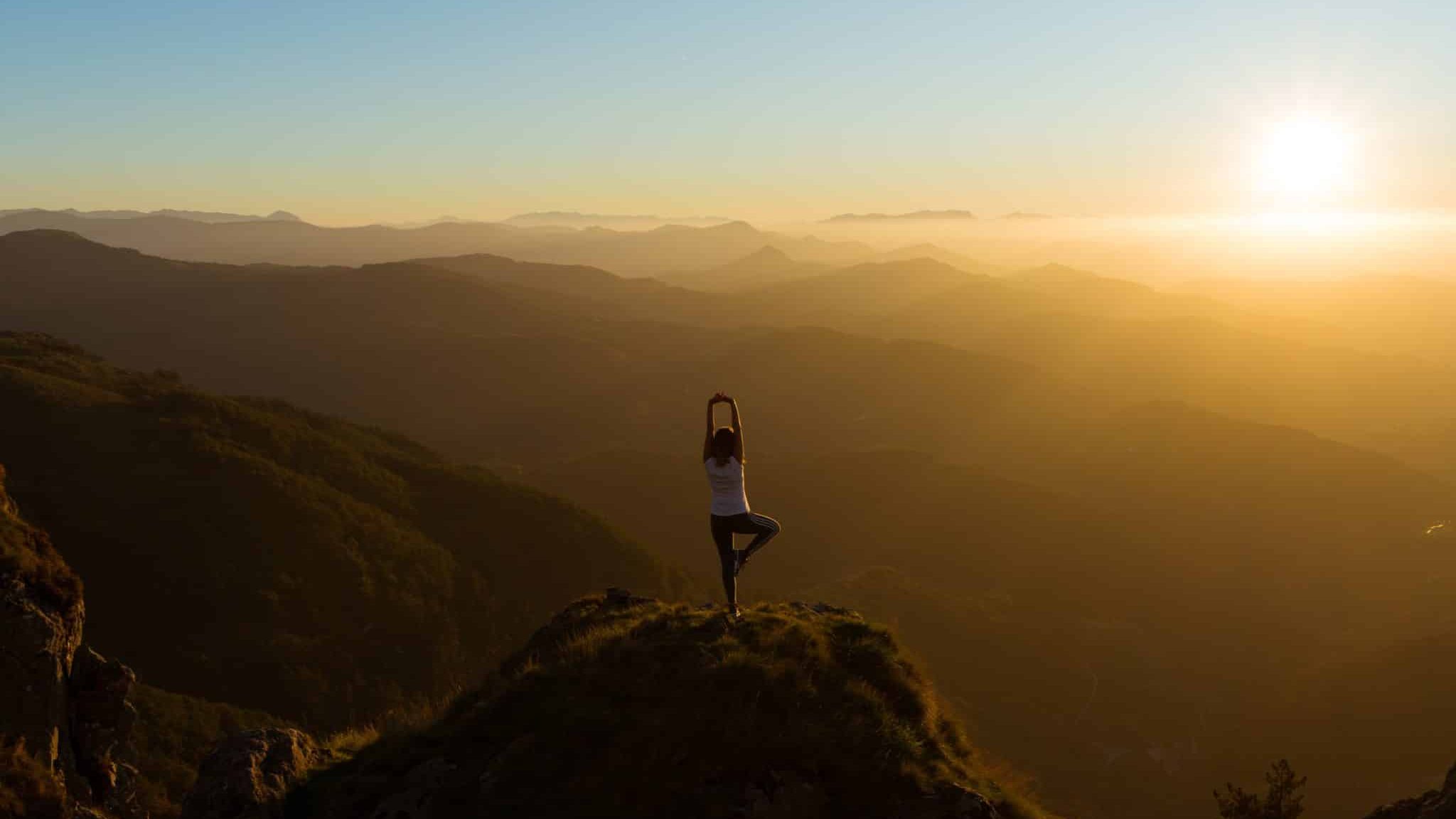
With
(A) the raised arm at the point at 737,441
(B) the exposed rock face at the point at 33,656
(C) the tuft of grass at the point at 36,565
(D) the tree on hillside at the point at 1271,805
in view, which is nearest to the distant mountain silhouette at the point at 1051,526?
(C) the tuft of grass at the point at 36,565

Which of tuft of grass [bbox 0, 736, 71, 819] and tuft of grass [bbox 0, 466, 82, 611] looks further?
tuft of grass [bbox 0, 466, 82, 611]

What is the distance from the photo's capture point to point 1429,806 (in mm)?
13039

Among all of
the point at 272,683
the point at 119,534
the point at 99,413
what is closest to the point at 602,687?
the point at 272,683

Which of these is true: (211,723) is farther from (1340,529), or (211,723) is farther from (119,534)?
(1340,529)

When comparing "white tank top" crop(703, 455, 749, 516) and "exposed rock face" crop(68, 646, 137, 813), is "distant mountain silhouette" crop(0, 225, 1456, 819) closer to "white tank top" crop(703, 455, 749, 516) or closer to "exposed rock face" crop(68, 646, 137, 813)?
"exposed rock face" crop(68, 646, 137, 813)

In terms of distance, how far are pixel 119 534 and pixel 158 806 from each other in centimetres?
3332

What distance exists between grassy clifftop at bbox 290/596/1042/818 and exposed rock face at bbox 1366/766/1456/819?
6.29 m

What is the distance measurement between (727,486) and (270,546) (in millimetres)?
57782

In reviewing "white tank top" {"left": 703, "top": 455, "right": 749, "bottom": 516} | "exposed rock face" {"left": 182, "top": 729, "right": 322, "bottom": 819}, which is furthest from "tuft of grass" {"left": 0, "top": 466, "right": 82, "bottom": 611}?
"white tank top" {"left": 703, "top": 455, "right": 749, "bottom": 516}

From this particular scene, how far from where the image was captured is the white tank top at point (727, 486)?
12.2 meters

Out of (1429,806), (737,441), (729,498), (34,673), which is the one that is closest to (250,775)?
(34,673)

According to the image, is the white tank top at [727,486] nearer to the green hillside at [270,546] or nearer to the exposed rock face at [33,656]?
the exposed rock face at [33,656]

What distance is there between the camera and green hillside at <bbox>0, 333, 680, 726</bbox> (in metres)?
51.1

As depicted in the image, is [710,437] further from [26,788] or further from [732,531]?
[26,788]
